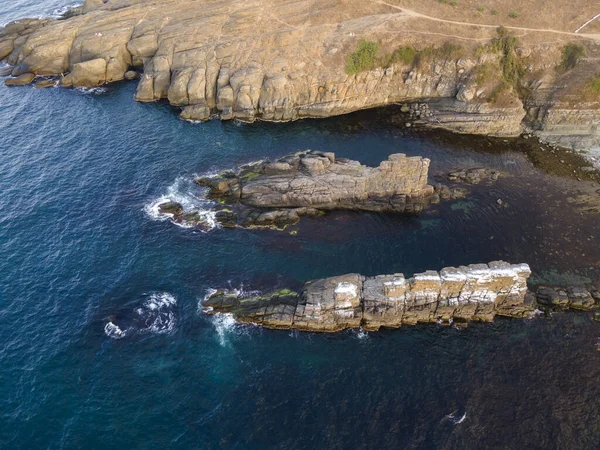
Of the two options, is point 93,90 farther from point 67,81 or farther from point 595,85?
point 595,85

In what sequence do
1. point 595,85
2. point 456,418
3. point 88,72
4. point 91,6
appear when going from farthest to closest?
1. point 91,6
2. point 88,72
3. point 595,85
4. point 456,418

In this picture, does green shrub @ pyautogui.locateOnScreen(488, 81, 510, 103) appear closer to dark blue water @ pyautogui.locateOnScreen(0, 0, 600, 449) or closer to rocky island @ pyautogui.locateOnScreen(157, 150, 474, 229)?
dark blue water @ pyautogui.locateOnScreen(0, 0, 600, 449)

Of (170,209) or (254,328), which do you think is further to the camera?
(170,209)

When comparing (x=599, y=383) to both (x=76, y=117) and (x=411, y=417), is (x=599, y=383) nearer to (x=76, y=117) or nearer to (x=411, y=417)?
(x=411, y=417)

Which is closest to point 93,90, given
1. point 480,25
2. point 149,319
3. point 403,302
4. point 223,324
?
point 149,319

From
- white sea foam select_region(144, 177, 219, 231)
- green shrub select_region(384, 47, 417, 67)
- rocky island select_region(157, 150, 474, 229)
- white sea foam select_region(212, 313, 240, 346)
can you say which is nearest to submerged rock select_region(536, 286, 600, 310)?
rocky island select_region(157, 150, 474, 229)

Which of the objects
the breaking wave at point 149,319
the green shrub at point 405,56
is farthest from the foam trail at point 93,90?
the green shrub at point 405,56

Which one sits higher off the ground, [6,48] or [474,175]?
[6,48]
